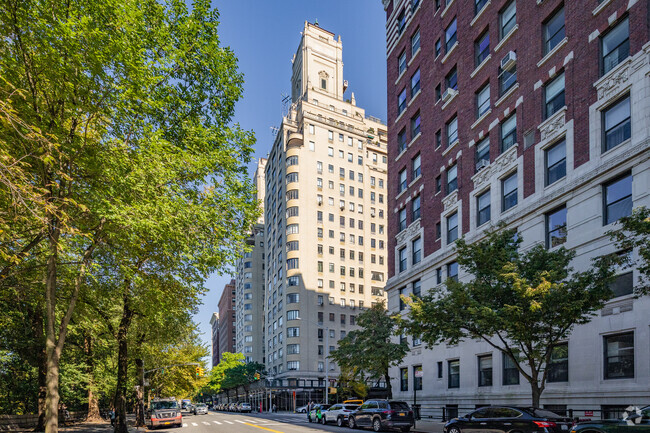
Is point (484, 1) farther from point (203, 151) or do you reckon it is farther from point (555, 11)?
point (203, 151)

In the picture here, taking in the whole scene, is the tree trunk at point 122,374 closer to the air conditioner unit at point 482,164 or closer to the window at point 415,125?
the air conditioner unit at point 482,164

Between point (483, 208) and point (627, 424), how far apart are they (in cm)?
1834

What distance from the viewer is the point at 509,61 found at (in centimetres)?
2556

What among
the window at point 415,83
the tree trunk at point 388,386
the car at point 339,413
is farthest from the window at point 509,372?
the window at point 415,83

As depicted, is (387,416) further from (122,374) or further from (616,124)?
(616,124)

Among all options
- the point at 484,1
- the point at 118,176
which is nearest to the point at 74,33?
the point at 118,176

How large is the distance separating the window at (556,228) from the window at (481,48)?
12236mm

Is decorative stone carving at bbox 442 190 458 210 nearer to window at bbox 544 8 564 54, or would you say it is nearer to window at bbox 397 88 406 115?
window at bbox 544 8 564 54

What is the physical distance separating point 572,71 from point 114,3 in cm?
1976

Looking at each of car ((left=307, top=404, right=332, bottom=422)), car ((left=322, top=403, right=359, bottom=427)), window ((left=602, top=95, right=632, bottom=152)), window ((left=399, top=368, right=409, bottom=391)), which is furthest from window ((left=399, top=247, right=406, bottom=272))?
window ((left=602, top=95, right=632, bottom=152))

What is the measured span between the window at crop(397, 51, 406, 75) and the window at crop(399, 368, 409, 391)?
2591cm

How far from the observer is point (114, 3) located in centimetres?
1213

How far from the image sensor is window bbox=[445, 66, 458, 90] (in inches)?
1266

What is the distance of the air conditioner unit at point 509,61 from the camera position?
83.5 ft
